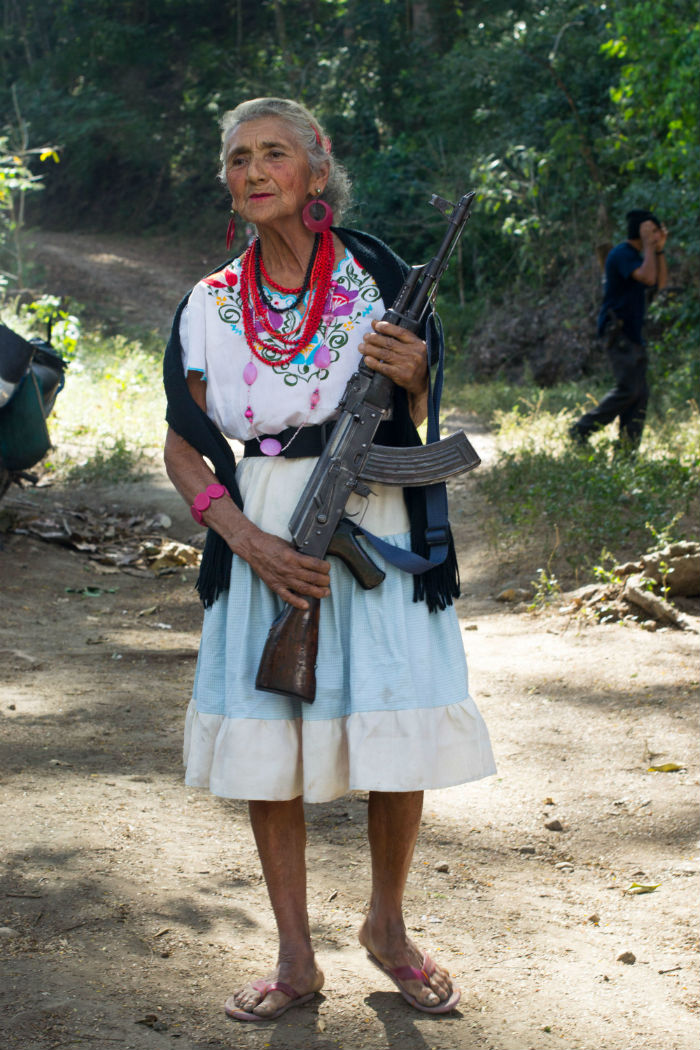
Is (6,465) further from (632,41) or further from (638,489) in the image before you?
(632,41)

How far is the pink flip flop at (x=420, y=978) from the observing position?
2406mm

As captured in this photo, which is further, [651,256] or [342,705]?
[651,256]

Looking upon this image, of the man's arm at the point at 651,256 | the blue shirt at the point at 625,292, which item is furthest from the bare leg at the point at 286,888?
the man's arm at the point at 651,256

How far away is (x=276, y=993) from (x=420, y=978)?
33cm

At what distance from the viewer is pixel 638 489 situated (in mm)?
7074

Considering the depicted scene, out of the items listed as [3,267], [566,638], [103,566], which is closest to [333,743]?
[566,638]

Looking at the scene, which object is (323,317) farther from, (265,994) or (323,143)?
(265,994)

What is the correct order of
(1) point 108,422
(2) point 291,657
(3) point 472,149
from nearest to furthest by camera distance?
1. (2) point 291,657
2. (1) point 108,422
3. (3) point 472,149

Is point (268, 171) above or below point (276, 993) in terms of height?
above

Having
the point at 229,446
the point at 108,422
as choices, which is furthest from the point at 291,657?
the point at 108,422

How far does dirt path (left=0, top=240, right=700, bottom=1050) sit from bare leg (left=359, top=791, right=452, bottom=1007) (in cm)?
7

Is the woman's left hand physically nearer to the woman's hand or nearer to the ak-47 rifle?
the ak-47 rifle

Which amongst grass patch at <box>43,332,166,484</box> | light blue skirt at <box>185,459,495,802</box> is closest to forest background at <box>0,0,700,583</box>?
light blue skirt at <box>185,459,495,802</box>

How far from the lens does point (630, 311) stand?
8.28m
